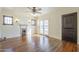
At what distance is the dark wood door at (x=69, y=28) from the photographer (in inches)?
120

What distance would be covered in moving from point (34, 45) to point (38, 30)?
0.54 meters

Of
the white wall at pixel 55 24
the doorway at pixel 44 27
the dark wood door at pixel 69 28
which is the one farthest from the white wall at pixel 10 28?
the dark wood door at pixel 69 28

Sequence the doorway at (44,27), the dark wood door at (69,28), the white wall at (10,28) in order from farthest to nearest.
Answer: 1. the doorway at (44,27)
2. the dark wood door at (69,28)
3. the white wall at (10,28)

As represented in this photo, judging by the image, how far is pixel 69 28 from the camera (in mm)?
3027

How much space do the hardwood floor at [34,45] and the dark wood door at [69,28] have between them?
22 cm

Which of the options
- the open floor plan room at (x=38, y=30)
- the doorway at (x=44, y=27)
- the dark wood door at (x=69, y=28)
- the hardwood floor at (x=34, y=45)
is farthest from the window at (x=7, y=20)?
the dark wood door at (x=69, y=28)

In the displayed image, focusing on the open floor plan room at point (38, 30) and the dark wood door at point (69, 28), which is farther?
the dark wood door at point (69, 28)

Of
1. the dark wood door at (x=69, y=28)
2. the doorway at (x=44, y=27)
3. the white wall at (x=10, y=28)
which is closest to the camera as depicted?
the white wall at (x=10, y=28)

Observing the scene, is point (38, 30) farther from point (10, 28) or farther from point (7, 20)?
A: point (7, 20)

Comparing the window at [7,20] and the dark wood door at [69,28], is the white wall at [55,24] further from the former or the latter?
the window at [7,20]

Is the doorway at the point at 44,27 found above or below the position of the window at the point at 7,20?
below

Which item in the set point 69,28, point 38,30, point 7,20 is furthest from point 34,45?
point 69,28

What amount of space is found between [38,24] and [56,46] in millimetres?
825
